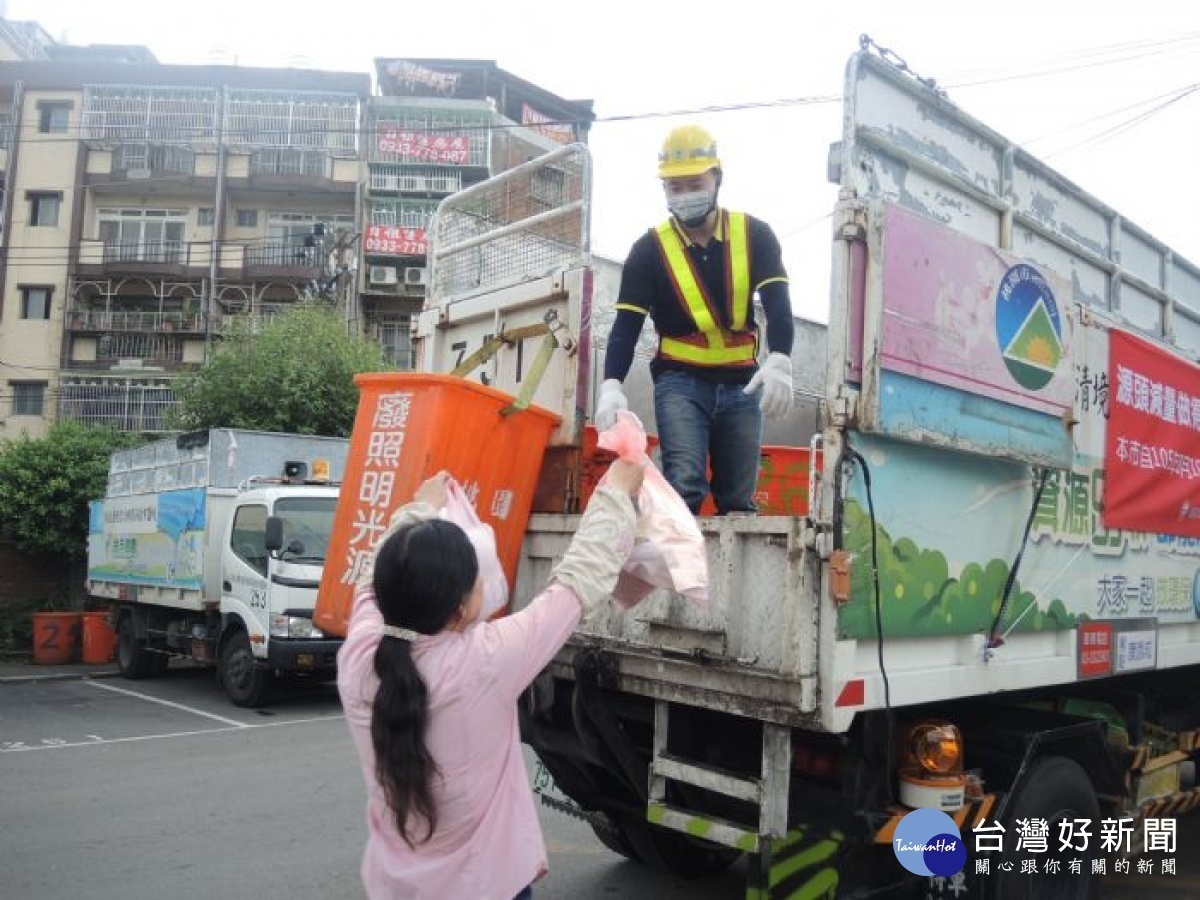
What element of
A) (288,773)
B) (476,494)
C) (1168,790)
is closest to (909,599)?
(476,494)

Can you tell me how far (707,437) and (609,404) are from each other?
445 mm

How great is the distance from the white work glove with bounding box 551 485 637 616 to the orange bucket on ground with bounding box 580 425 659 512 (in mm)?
1481

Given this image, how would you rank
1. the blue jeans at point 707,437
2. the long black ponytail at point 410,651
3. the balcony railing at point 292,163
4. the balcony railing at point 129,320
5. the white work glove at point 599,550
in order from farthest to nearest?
the balcony railing at point 292,163, the balcony railing at point 129,320, the blue jeans at point 707,437, the white work glove at point 599,550, the long black ponytail at point 410,651

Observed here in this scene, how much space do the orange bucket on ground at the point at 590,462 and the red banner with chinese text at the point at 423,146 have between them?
2853 centimetres

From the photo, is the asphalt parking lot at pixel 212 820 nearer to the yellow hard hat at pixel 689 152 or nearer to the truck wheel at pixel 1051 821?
the truck wheel at pixel 1051 821

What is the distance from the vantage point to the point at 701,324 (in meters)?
3.54

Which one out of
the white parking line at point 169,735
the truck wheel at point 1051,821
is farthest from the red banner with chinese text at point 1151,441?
the white parking line at point 169,735

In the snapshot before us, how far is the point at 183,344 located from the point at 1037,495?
98.9 feet

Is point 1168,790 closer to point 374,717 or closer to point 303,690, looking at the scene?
point 374,717

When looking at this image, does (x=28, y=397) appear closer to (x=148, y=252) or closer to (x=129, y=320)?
(x=129, y=320)

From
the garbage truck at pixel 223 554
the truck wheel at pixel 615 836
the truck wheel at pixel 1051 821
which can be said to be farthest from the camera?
the garbage truck at pixel 223 554

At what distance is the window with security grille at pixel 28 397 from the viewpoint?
96.6 ft

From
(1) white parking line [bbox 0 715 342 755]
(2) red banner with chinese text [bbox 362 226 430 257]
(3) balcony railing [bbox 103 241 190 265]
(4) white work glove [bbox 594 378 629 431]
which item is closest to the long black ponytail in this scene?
(4) white work glove [bbox 594 378 629 431]

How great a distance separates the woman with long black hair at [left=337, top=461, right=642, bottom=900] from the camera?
1881 millimetres
